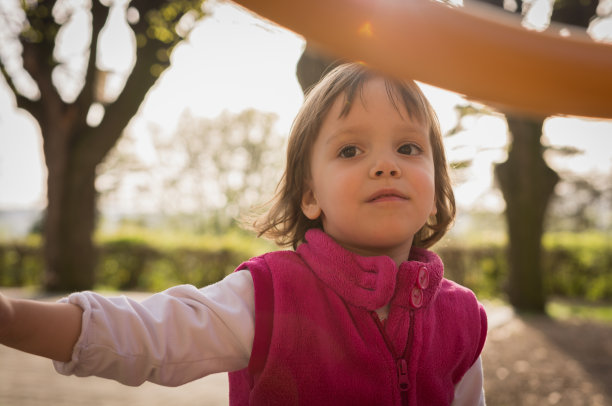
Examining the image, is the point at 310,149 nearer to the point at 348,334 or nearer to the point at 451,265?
the point at 348,334

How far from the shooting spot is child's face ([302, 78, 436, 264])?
150 centimetres

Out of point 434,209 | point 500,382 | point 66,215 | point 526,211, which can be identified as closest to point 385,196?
point 434,209

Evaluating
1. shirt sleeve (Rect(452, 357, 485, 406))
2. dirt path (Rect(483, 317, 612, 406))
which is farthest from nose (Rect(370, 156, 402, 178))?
dirt path (Rect(483, 317, 612, 406))

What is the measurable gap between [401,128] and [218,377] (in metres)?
3.46

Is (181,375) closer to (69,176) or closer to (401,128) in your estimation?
(401,128)

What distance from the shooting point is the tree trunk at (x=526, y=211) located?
8.34 metres

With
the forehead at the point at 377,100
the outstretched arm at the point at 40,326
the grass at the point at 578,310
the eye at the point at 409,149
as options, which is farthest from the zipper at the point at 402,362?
the grass at the point at 578,310

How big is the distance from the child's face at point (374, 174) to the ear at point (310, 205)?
0.26 ft

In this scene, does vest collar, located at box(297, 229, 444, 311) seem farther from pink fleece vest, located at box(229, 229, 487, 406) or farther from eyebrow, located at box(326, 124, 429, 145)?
eyebrow, located at box(326, 124, 429, 145)

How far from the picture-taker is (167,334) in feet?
4.06

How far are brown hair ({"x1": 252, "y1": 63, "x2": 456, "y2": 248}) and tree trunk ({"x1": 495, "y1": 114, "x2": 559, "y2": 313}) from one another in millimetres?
6883

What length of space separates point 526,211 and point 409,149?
7.45 meters

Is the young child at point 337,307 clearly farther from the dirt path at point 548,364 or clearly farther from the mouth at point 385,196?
the dirt path at point 548,364

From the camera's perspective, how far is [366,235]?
1.53 meters
